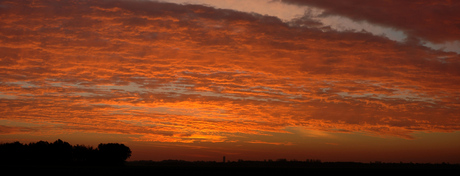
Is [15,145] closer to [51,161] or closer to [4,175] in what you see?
[51,161]

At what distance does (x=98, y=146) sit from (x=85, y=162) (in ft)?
34.3

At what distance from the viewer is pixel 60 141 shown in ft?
429

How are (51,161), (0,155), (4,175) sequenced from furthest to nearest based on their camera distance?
(51,161), (0,155), (4,175)

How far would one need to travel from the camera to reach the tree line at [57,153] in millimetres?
120375

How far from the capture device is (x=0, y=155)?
115375mm

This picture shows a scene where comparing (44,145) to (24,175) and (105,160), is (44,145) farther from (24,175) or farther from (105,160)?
(24,175)

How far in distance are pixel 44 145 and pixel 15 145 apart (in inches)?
304

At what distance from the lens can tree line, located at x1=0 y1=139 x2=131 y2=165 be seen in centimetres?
12038

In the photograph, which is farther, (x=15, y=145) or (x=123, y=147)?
(x=123, y=147)

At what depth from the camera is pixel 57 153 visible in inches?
4985

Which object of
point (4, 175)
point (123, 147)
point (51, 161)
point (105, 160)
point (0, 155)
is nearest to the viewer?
point (4, 175)

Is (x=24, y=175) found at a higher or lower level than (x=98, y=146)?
lower

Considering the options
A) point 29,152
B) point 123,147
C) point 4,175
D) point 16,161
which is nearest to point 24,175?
point 4,175

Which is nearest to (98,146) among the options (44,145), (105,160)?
(105,160)
